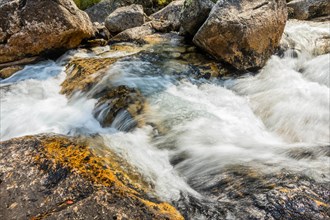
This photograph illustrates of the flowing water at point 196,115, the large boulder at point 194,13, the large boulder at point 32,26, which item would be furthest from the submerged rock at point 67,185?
the large boulder at point 194,13

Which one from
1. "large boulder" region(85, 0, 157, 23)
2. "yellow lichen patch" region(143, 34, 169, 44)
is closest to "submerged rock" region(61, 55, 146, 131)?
"yellow lichen patch" region(143, 34, 169, 44)

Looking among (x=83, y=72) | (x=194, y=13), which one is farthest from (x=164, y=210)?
(x=194, y=13)

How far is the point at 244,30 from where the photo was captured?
22.6 ft

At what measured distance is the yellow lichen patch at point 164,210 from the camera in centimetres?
274

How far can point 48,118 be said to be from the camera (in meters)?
5.90

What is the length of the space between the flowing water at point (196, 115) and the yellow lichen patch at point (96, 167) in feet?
1.08

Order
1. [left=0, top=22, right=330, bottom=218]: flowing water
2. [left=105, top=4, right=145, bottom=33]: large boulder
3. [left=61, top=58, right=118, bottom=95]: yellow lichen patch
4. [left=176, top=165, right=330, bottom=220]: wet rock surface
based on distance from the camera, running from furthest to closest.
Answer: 1. [left=105, top=4, right=145, bottom=33]: large boulder
2. [left=61, top=58, right=118, bottom=95]: yellow lichen patch
3. [left=0, top=22, right=330, bottom=218]: flowing water
4. [left=176, top=165, right=330, bottom=220]: wet rock surface

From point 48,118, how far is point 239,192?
418 cm

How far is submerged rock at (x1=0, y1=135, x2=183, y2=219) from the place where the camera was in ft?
8.59

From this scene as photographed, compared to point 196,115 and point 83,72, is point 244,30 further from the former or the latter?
point 83,72

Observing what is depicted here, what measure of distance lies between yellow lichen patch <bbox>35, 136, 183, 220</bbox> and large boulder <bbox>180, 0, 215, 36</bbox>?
233 inches

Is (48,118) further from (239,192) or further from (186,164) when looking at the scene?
(239,192)

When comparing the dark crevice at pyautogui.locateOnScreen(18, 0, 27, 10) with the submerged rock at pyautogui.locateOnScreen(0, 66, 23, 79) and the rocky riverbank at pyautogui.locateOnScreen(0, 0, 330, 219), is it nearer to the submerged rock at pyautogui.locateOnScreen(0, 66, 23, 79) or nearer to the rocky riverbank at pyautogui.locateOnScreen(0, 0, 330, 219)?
the rocky riverbank at pyautogui.locateOnScreen(0, 0, 330, 219)

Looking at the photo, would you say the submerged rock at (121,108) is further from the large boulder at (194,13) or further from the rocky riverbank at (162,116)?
the large boulder at (194,13)
